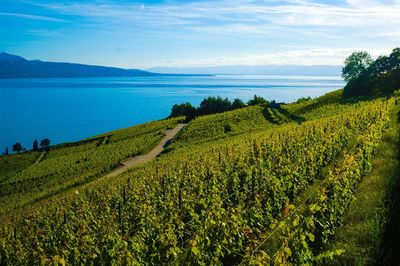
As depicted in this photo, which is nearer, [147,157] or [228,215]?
[228,215]

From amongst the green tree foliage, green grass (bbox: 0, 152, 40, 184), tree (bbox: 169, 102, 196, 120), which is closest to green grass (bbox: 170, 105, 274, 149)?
the green tree foliage

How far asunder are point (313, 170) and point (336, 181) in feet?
15.5

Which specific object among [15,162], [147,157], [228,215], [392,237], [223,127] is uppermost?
[392,237]

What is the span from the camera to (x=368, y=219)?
1002 centimetres

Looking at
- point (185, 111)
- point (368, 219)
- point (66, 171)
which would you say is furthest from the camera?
point (185, 111)

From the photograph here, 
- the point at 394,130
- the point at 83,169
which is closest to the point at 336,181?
the point at 394,130

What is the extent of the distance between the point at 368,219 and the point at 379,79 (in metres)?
56.6

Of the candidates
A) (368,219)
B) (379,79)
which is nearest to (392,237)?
(368,219)

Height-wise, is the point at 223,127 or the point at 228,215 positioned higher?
the point at 228,215

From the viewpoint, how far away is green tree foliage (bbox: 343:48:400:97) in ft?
188

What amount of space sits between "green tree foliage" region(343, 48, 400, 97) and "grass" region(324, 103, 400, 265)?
47445 mm

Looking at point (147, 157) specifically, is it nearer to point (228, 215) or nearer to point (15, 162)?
point (15, 162)

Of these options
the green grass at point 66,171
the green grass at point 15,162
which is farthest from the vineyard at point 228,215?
the green grass at point 15,162

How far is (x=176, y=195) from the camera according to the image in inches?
614
